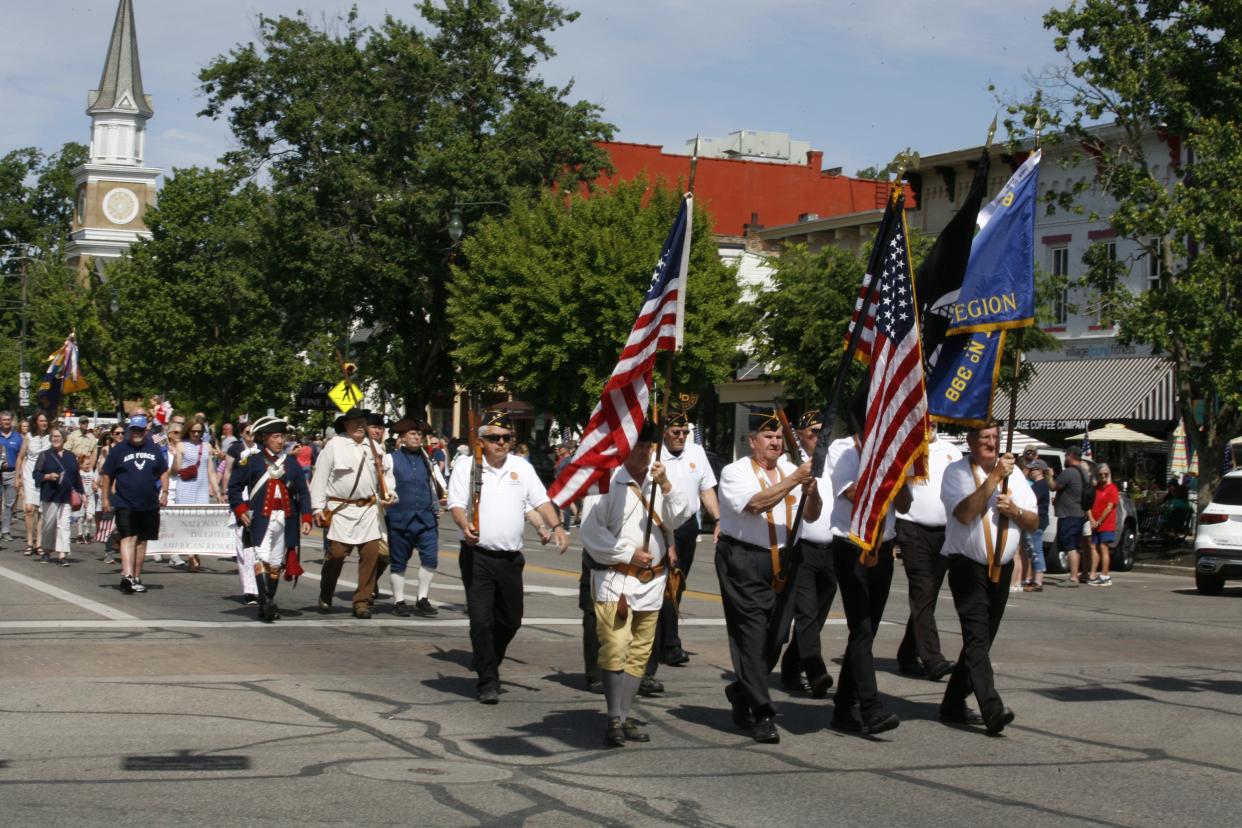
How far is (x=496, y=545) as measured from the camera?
10133mm

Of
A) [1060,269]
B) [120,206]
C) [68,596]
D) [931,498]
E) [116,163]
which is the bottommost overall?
[68,596]

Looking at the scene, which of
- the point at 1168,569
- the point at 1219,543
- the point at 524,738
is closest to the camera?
the point at 524,738

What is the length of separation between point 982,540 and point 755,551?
1291 millimetres

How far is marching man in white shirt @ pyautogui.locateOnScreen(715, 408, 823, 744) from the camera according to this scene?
339 inches

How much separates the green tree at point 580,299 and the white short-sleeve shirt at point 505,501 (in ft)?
94.7

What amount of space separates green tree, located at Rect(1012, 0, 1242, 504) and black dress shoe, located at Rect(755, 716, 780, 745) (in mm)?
19678

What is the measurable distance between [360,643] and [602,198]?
2979 centimetres

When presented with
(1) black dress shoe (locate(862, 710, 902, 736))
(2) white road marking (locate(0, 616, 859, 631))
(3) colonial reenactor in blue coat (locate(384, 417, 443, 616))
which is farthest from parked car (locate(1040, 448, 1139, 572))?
(1) black dress shoe (locate(862, 710, 902, 736))

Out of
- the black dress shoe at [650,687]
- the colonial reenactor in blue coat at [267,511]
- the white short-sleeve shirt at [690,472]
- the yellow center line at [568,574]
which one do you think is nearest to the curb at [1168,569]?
the yellow center line at [568,574]

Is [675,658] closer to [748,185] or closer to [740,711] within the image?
[740,711]

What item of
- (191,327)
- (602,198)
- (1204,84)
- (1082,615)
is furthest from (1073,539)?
(191,327)

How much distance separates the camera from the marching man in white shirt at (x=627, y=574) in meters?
8.45

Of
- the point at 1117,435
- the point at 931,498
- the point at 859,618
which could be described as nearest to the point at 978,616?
the point at 859,618

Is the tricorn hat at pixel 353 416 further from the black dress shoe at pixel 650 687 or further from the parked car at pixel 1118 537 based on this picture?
the parked car at pixel 1118 537
